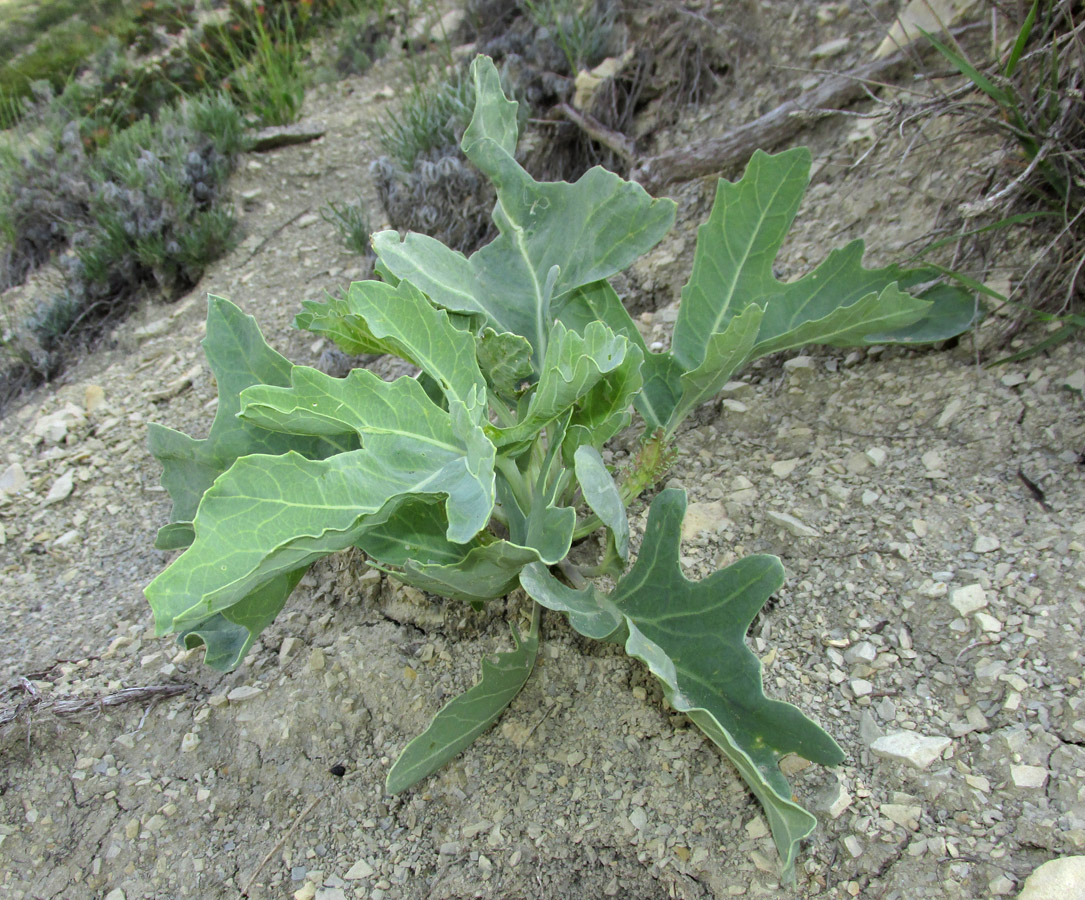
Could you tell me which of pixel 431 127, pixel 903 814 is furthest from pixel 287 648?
pixel 431 127

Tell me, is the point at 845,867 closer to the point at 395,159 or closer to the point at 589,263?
the point at 589,263

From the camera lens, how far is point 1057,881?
1.20 m

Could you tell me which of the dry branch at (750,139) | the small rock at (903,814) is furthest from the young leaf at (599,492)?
the dry branch at (750,139)

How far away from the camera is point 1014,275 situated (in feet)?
6.79

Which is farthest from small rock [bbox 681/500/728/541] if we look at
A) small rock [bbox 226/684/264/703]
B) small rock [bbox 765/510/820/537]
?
small rock [bbox 226/684/264/703]

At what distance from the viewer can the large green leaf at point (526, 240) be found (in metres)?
1.87

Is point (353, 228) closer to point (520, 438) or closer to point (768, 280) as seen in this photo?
point (768, 280)

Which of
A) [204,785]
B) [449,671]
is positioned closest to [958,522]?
[449,671]

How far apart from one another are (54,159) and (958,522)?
Answer: 4.38 metres

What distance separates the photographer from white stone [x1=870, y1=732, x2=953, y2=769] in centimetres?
142

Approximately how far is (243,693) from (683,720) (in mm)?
978

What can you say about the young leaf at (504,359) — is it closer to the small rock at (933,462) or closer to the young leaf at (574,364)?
the young leaf at (574,364)

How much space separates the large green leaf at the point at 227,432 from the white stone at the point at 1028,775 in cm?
142

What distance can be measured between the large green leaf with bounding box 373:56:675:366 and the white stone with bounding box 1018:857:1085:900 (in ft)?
4.28
